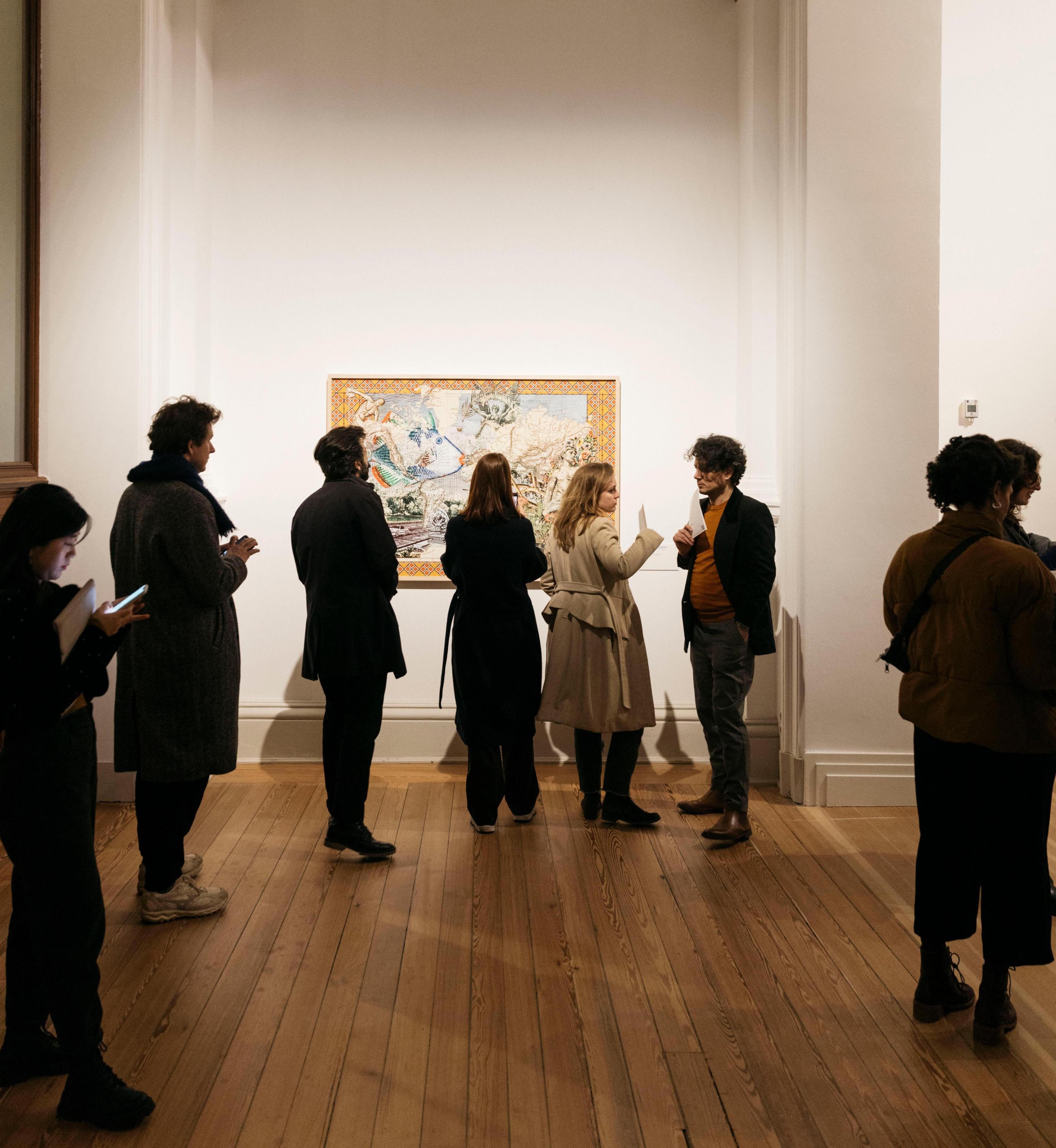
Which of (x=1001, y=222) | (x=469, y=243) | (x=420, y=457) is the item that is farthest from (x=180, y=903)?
(x=1001, y=222)

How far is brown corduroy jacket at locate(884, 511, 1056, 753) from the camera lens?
2697mm

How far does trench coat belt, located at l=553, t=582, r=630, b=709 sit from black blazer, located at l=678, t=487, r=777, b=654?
50cm

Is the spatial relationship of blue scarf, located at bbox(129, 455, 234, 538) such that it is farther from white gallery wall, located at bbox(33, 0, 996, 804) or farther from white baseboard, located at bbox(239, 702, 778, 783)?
white baseboard, located at bbox(239, 702, 778, 783)

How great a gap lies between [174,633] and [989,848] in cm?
258

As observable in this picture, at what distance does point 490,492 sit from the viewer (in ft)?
14.9

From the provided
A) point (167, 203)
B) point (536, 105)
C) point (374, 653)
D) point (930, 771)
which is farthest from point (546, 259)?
point (930, 771)

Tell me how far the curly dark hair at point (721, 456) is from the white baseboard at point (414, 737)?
1885mm

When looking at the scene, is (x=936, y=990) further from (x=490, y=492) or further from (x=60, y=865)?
(x=490, y=492)

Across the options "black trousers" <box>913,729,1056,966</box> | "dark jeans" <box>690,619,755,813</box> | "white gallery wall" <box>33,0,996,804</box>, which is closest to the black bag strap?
"black trousers" <box>913,729,1056,966</box>

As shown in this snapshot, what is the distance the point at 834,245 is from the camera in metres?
5.19

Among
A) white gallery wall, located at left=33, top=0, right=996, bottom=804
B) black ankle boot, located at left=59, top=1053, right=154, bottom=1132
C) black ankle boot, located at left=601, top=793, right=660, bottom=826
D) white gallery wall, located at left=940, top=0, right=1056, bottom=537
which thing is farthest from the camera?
white gallery wall, located at left=940, top=0, right=1056, bottom=537

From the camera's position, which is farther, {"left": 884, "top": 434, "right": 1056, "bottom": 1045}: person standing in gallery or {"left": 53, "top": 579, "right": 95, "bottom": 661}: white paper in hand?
{"left": 884, "top": 434, "right": 1056, "bottom": 1045}: person standing in gallery

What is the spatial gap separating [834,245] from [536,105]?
207cm

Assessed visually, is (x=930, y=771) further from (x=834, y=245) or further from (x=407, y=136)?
(x=407, y=136)
